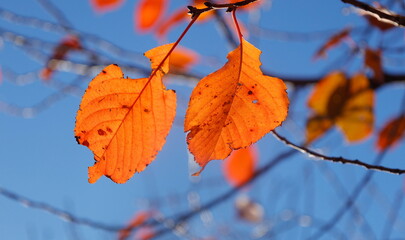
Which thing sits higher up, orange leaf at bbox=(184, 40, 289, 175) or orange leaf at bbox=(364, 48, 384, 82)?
orange leaf at bbox=(364, 48, 384, 82)

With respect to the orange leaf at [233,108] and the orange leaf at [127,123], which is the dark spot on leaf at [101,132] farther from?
the orange leaf at [233,108]

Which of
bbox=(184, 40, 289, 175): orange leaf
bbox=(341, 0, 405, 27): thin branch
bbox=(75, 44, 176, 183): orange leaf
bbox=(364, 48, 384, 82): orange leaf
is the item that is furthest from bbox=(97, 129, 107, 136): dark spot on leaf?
bbox=(364, 48, 384, 82): orange leaf

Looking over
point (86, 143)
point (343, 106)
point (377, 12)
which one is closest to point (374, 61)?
point (343, 106)

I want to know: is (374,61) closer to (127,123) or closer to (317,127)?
(317,127)

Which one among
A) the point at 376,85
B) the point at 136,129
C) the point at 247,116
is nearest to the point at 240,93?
the point at 247,116

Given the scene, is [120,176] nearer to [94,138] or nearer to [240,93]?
[94,138]

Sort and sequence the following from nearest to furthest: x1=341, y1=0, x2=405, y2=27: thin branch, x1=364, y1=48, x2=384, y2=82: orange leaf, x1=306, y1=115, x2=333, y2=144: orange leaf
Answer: x1=341, y1=0, x2=405, y2=27: thin branch
x1=364, y1=48, x2=384, y2=82: orange leaf
x1=306, y1=115, x2=333, y2=144: orange leaf

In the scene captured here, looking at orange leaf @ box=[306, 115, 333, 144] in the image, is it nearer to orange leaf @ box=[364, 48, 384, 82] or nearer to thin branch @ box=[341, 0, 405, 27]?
orange leaf @ box=[364, 48, 384, 82]
